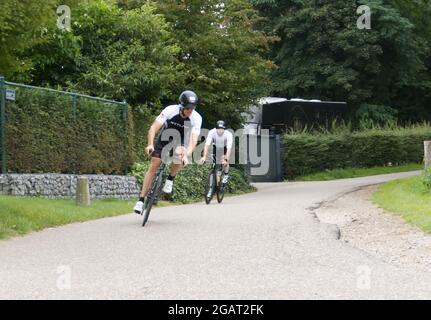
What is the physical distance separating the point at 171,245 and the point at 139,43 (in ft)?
41.7

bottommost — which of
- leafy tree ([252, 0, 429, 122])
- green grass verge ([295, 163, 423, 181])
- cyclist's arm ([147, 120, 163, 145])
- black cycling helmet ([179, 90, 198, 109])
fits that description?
green grass verge ([295, 163, 423, 181])

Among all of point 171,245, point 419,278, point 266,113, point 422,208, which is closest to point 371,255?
point 419,278

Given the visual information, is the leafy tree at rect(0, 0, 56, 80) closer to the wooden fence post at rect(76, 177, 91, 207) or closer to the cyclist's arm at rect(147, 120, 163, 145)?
the cyclist's arm at rect(147, 120, 163, 145)

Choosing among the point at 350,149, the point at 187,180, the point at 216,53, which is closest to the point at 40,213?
the point at 187,180

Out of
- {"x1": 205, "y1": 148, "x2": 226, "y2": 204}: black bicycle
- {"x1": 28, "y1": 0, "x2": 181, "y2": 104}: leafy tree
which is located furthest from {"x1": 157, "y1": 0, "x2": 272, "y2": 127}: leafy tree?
{"x1": 205, "y1": 148, "x2": 226, "y2": 204}: black bicycle

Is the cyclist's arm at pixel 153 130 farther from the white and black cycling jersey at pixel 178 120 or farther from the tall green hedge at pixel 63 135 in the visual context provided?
the tall green hedge at pixel 63 135

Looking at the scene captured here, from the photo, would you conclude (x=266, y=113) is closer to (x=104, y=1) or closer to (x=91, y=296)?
(x=104, y=1)

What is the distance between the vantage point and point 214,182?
1733 centimetres

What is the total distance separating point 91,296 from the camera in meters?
6.13

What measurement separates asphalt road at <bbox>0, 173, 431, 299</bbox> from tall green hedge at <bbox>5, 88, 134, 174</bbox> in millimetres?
3644

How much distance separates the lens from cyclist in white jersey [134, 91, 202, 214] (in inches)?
433

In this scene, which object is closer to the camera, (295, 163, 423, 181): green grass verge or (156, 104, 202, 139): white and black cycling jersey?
(156, 104, 202, 139): white and black cycling jersey

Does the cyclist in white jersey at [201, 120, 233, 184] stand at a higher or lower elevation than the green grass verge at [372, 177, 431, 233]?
higher

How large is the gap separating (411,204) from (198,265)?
7120 mm
